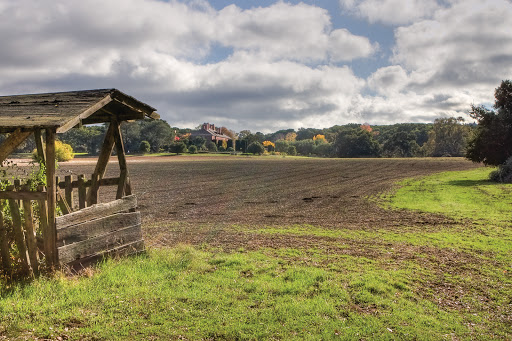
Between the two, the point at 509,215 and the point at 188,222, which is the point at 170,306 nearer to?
the point at 188,222

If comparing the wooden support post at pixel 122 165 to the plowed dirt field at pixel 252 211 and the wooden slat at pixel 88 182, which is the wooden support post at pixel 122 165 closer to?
the wooden slat at pixel 88 182

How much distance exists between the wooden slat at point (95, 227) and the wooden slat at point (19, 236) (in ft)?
1.96

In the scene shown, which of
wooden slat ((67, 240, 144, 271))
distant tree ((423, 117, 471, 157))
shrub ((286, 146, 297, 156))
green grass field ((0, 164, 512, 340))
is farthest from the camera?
shrub ((286, 146, 297, 156))

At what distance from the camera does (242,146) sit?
455ft

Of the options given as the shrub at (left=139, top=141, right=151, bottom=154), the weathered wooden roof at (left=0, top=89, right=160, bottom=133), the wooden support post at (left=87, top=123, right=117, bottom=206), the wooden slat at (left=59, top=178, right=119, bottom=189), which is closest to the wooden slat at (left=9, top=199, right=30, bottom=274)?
the weathered wooden roof at (left=0, top=89, right=160, bottom=133)

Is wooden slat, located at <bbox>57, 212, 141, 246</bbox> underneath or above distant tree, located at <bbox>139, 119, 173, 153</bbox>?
underneath

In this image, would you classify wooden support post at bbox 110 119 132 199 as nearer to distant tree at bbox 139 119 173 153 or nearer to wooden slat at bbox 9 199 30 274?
wooden slat at bbox 9 199 30 274

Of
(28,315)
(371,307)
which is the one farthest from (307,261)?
(28,315)

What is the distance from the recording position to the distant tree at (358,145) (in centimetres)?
12131

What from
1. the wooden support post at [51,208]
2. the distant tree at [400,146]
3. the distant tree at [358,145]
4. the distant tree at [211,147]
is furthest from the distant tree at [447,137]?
the wooden support post at [51,208]

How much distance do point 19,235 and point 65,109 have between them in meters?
2.77

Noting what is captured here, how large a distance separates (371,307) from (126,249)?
18.8 feet

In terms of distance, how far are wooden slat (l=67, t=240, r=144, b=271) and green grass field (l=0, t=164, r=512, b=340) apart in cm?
28

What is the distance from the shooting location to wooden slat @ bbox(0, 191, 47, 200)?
275 inches
